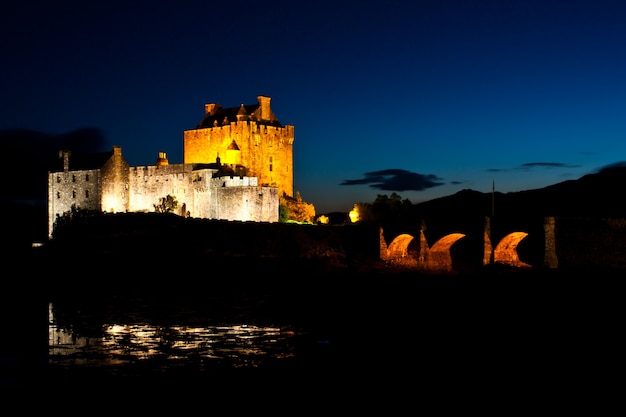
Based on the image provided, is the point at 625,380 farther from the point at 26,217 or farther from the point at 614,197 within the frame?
the point at 26,217

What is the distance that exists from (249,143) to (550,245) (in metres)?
35.1

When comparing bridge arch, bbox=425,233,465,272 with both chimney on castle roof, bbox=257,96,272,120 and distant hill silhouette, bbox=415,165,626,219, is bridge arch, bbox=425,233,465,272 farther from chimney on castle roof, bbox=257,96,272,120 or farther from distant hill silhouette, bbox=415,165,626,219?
chimney on castle roof, bbox=257,96,272,120

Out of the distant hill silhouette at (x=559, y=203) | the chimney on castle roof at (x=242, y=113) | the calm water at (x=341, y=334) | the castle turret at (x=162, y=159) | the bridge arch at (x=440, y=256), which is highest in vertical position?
the chimney on castle roof at (x=242, y=113)

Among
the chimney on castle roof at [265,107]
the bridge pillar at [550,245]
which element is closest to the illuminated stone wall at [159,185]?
the chimney on castle roof at [265,107]

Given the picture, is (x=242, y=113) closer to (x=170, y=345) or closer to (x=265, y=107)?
(x=265, y=107)

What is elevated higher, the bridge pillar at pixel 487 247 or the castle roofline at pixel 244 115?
the castle roofline at pixel 244 115

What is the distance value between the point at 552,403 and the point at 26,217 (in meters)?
96.4

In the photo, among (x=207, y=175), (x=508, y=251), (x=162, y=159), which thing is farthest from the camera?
(x=162, y=159)

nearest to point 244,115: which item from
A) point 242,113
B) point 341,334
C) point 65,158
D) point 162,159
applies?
point 242,113

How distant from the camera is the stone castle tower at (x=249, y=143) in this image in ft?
221

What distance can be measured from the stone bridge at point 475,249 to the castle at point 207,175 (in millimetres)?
12706

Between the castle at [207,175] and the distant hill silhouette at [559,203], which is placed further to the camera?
the castle at [207,175]

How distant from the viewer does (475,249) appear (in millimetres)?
47000

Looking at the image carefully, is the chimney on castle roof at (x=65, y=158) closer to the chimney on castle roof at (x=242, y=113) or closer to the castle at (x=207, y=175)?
the castle at (x=207, y=175)
